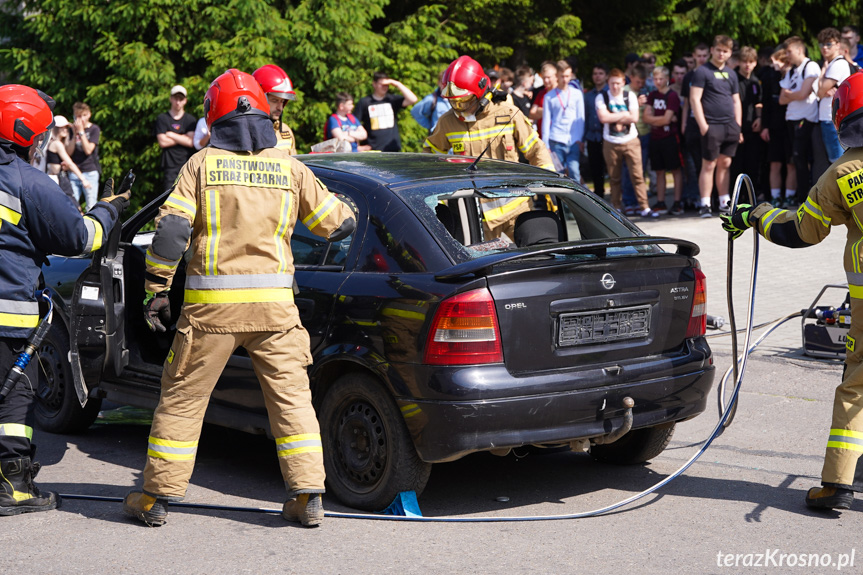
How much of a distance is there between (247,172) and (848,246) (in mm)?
2753

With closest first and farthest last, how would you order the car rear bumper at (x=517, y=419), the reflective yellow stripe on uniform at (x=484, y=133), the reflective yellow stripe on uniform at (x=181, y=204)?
the car rear bumper at (x=517, y=419), the reflective yellow stripe on uniform at (x=181, y=204), the reflective yellow stripe on uniform at (x=484, y=133)

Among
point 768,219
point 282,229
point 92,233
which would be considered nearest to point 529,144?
point 768,219

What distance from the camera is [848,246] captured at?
16.8ft

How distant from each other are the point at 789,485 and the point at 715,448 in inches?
29.8

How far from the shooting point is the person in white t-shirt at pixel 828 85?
39.1ft

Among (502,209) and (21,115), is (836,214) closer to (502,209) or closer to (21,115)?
(502,209)

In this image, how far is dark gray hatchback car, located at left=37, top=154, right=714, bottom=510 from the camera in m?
4.75

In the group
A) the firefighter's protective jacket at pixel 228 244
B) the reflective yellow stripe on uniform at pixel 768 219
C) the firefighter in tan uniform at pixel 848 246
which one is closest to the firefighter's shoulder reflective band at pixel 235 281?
the firefighter's protective jacket at pixel 228 244

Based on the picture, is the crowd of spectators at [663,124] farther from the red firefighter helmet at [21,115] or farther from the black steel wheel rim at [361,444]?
the black steel wheel rim at [361,444]

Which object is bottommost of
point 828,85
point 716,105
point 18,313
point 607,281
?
point 18,313

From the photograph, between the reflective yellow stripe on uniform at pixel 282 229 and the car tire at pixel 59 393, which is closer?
the reflective yellow stripe on uniform at pixel 282 229

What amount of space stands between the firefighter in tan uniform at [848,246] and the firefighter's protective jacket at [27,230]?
330cm

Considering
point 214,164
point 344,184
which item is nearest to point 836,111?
point 344,184

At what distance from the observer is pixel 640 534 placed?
480cm
